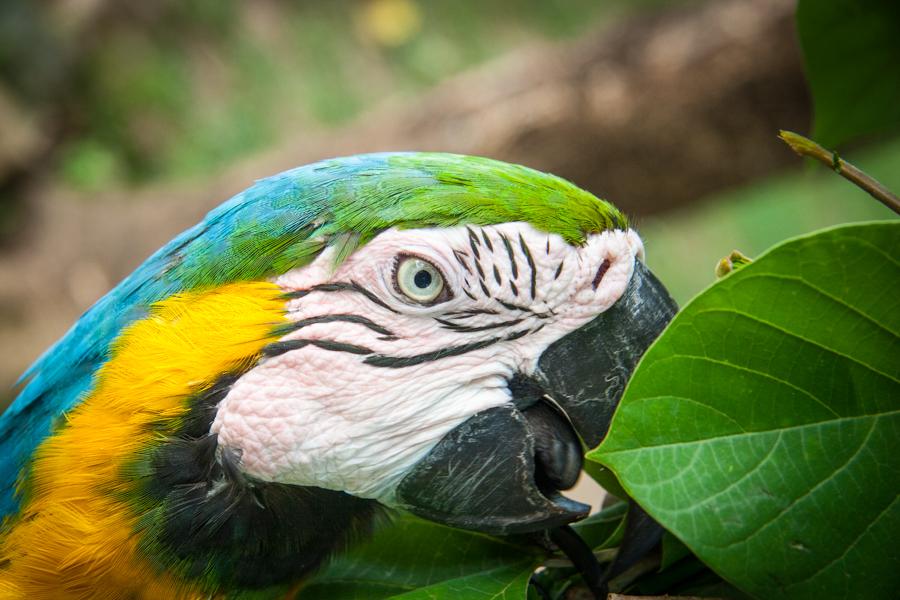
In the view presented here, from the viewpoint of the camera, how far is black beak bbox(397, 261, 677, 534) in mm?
1000

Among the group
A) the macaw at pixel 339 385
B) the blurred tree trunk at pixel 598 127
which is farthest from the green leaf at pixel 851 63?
the blurred tree trunk at pixel 598 127

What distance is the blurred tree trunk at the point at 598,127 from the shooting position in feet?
12.1

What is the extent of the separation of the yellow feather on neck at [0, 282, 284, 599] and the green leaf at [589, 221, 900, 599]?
0.51 meters

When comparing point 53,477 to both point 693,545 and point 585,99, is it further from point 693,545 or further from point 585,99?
point 585,99

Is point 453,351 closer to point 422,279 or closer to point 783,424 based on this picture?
point 422,279

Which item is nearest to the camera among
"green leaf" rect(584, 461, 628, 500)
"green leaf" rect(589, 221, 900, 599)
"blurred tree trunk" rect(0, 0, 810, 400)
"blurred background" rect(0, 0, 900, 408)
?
"green leaf" rect(589, 221, 900, 599)

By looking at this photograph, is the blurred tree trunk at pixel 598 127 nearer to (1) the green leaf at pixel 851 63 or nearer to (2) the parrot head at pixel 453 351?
(1) the green leaf at pixel 851 63

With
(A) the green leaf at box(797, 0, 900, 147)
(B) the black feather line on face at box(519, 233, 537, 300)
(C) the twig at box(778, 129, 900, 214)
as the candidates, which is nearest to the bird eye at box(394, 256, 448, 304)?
(B) the black feather line on face at box(519, 233, 537, 300)

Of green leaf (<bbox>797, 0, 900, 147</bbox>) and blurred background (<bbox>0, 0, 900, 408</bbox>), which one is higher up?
blurred background (<bbox>0, 0, 900, 408</bbox>)

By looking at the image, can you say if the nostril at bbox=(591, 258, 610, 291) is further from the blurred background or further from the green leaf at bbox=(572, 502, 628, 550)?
the blurred background

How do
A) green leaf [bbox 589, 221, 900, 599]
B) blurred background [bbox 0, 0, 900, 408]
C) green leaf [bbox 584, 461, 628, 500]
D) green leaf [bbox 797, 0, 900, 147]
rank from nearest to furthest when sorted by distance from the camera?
green leaf [bbox 589, 221, 900, 599] < green leaf [bbox 584, 461, 628, 500] < green leaf [bbox 797, 0, 900, 147] < blurred background [bbox 0, 0, 900, 408]

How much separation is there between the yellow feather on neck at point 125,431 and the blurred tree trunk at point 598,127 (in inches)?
119

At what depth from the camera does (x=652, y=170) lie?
13.5 feet

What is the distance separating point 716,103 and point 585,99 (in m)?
0.60
